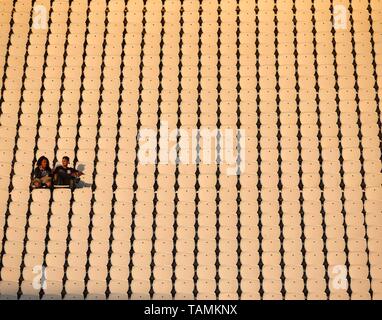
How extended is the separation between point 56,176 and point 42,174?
223 mm

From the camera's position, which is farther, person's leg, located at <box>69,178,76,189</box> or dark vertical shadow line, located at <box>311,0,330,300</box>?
person's leg, located at <box>69,178,76,189</box>

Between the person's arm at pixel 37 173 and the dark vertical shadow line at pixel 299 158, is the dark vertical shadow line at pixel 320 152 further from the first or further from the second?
the person's arm at pixel 37 173

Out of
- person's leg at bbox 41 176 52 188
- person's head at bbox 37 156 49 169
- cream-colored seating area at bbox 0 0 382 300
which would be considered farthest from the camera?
person's leg at bbox 41 176 52 188

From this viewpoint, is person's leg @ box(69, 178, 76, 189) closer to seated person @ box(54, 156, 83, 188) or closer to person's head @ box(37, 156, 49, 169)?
seated person @ box(54, 156, 83, 188)

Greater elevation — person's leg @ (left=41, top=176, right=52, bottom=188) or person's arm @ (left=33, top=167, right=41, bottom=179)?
person's arm @ (left=33, top=167, right=41, bottom=179)

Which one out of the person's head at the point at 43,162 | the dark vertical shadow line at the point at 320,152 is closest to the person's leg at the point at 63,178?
the person's head at the point at 43,162

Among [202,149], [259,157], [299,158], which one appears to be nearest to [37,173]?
[202,149]

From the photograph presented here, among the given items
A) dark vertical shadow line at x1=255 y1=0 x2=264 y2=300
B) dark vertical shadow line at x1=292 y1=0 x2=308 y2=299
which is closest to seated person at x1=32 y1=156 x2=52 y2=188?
dark vertical shadow line at x1=255 y1=0 x2=264 y2=300

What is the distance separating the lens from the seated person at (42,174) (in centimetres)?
784

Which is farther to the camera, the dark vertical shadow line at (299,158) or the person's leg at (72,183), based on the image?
the person's leg at (72,183)

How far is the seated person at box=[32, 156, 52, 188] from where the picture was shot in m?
7.84
